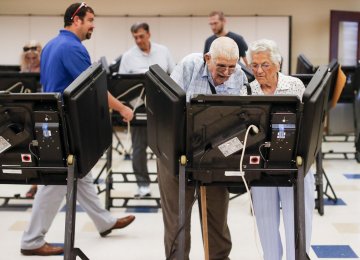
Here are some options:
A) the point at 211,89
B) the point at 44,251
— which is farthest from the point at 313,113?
the point at 44,251

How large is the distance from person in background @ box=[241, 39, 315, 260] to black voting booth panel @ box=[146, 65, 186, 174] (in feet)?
1.61

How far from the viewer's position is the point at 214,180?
217 centimetres

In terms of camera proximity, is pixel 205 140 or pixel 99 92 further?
pixel 99 92

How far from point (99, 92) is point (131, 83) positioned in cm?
169

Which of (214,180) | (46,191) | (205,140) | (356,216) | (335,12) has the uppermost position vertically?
(335,12)

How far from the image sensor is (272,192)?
8.74ft

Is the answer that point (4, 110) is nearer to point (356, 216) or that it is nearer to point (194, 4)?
point (356, 216)

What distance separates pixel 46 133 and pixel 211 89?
82 cm

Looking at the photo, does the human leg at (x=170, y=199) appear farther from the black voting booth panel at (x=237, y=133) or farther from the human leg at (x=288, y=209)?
the black voting booth panel at (x=237, y=133)

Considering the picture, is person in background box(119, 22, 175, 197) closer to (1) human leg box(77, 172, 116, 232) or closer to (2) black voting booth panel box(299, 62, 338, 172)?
(1) human leg box(77, 172, 116, 232)

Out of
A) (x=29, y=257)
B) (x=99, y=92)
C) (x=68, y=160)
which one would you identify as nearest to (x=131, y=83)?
(x=29, y=257)

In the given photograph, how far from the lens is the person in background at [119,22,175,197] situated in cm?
472

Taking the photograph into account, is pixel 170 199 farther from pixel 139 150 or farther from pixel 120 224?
pixel 139 150

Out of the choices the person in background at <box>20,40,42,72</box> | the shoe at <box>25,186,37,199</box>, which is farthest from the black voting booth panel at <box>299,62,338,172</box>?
the person in background at <box>20,40,42,72</box>
